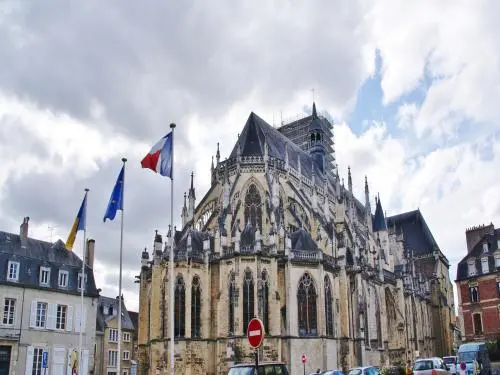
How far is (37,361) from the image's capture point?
30.9 metres

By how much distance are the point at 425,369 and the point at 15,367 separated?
21739 mm

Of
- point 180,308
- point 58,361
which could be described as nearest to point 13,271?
point 58,361

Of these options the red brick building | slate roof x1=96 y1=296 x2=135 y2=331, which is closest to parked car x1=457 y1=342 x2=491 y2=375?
the red brick building

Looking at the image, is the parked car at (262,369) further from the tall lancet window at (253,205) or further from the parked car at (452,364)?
the tall lancet window at (253,205)

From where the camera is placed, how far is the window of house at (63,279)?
3348cm

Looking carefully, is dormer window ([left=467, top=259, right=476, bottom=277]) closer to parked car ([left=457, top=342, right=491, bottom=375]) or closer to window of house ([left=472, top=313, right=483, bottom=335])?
window of house ([left=472, top=313, right=483, bottom=335])

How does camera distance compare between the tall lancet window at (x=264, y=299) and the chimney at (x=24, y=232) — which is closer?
the tall lancet window at (x=264, y=299)

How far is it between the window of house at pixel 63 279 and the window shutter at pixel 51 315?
5.08 feet

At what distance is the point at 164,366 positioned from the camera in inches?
1248

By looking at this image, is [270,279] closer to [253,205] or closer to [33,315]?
[253,205]

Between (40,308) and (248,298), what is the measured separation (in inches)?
484

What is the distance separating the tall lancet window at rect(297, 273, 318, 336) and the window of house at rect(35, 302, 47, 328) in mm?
15191

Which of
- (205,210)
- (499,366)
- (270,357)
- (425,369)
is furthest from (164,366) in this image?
(499,366)

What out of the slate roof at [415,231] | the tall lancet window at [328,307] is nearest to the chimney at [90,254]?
the tall lancet window at [328,307]
